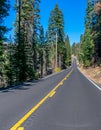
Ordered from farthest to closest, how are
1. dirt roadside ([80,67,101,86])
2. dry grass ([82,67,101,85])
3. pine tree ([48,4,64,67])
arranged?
pine tree ([48,4,64,67]) < dry grass ([82,67,101,85]) < dirt roadside ([80,67,101,86])

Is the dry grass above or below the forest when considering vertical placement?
below

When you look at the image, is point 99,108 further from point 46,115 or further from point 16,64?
point 16,64

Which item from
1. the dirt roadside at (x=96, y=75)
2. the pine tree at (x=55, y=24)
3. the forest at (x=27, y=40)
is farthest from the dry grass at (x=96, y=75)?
the pine tree at (x=55, y=24)

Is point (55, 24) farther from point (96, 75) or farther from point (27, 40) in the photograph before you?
point (96, 75)

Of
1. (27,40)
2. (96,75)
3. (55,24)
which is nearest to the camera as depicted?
(96,75)

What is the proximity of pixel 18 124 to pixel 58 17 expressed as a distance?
7145cm

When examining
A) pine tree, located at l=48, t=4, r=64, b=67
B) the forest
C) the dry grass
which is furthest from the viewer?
pine tree, located at l=48, t=4, r=64, b=67

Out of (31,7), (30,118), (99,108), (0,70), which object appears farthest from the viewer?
(31,7)

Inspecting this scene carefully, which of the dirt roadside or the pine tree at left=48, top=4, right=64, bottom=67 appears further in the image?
the pine tree at left=48, top=4, right=64, bottom=67

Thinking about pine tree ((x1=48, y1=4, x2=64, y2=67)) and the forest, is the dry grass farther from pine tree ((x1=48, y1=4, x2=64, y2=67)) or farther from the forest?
pine tree ((x1=48, y1=4, x2=64, y2=67))

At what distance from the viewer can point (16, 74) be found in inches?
1288

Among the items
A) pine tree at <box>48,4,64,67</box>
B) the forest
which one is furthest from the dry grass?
pine tree at <box>48,4,64,67</box>

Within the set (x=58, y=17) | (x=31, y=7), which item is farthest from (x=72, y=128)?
(x=58, y=17)

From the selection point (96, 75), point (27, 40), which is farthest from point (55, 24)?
point (96, 75)
